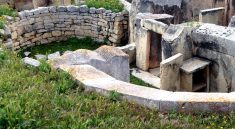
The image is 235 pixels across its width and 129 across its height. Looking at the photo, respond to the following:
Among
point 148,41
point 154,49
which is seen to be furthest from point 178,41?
point 154,49

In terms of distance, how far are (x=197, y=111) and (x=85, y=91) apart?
1398mm

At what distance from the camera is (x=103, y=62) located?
21.2 feet

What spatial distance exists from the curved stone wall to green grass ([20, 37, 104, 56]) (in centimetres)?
13

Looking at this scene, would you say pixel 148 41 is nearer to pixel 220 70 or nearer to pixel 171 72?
pixel 171 72

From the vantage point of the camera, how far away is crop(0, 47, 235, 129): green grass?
416cm

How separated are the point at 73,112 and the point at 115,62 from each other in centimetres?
237

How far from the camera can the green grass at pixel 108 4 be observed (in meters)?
11.7

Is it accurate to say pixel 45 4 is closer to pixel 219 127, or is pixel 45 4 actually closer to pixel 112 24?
pixel 112 24

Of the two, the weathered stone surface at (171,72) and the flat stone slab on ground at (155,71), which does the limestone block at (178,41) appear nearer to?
the weathered stone surface at (171,72)

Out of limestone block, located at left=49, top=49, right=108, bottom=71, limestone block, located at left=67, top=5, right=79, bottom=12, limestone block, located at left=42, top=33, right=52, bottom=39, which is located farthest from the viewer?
limestone block, located at left=42, top=33, right=52, bottom=39

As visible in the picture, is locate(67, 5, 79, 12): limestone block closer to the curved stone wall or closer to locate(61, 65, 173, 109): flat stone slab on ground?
the curved stone wall

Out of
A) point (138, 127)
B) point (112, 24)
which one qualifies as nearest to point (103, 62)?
point (138, 127)

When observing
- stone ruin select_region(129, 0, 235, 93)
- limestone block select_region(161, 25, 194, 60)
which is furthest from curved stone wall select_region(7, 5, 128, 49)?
limestone block select_region(161, 25, 194, 60)

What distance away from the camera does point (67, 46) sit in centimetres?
1188
